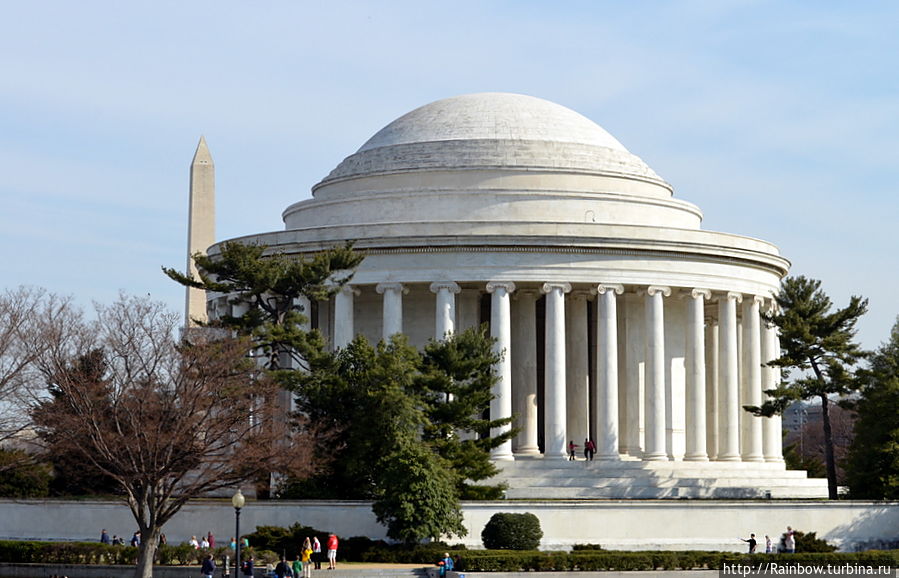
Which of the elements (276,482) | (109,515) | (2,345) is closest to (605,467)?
(276,482)

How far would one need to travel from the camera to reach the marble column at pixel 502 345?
77625mm

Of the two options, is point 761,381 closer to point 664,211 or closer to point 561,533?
point 664,211

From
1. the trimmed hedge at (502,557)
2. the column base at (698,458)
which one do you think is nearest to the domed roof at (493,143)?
the column base at (698,458)

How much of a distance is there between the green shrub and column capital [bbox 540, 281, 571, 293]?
60.1ft

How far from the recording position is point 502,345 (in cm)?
7812

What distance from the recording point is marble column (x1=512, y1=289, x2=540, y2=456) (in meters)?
80.7

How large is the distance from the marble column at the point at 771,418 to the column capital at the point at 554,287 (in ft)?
45.0

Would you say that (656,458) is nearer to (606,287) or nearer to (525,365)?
(525,365)

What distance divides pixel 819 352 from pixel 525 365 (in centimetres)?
1582

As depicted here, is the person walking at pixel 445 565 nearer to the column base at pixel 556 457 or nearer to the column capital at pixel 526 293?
the column base at pixel 556 457

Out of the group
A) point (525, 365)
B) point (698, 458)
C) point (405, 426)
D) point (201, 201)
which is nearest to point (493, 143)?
point (525, 365)

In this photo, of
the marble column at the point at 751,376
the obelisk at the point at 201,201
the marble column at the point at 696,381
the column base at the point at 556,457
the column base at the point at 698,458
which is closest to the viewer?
the column base at the point at 556,457

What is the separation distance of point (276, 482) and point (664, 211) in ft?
101

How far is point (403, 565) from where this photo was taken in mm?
58719
